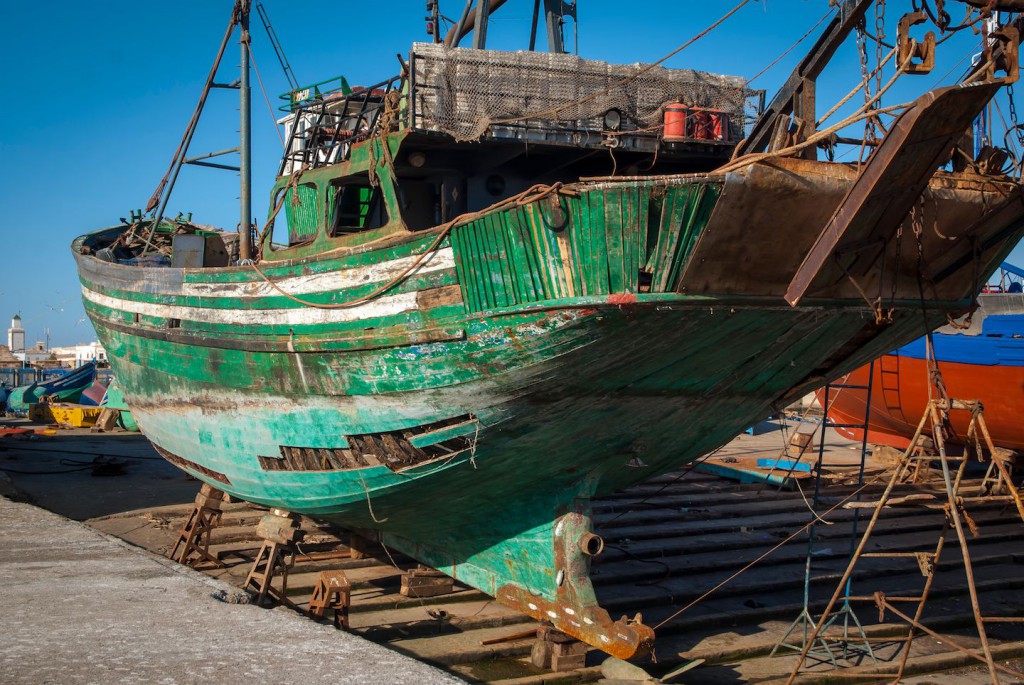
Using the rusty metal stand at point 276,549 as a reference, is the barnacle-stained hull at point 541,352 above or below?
above

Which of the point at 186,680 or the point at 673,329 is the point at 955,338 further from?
the point at 186,680

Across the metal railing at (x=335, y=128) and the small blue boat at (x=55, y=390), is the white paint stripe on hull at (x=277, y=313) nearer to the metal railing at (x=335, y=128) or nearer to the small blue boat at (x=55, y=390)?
the metal railing at (x=335, y=128)

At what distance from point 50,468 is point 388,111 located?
34.0ft

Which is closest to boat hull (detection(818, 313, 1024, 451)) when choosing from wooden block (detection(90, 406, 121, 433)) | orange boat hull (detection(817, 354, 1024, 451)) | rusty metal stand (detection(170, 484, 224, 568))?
orange boat hull (detection(817, 354, 1024, 451))

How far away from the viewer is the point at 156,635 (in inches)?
192

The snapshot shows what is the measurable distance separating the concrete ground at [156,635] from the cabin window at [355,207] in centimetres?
319

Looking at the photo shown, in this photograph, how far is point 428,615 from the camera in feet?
24.2

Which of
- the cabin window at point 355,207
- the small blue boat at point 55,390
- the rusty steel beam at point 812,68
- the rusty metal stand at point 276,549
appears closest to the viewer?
the rusty steel beam at point 812,68

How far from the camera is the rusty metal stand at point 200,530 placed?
338 inches

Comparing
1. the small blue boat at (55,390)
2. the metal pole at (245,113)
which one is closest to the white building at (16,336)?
the small blue boat at (55,390)

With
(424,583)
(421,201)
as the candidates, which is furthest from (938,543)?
(421,201)

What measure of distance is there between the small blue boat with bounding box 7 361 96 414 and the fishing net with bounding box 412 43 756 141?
28.0m

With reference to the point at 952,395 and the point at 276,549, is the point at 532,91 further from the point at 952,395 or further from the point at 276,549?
the point at 952,395

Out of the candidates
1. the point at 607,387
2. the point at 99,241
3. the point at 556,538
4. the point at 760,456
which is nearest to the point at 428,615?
the point at 556,538
